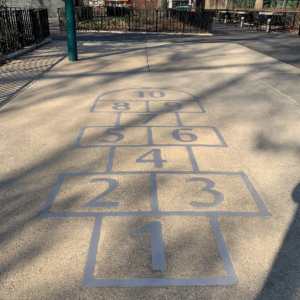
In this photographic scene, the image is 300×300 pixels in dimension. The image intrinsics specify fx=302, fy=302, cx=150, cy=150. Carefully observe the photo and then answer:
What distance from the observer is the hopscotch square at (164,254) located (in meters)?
2.42

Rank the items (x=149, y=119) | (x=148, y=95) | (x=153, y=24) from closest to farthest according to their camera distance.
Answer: (x=149, y=119) → (x=148, y=95) → (x=153, y=24)

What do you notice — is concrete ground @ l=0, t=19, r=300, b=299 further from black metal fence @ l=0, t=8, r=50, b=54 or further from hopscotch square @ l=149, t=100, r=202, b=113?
black metal fence @ l=0, t=8, r=50, b=54

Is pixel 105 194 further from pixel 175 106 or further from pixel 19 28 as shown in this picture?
pixel 19 28

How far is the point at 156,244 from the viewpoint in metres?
2.78

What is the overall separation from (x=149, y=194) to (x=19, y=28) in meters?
11.4

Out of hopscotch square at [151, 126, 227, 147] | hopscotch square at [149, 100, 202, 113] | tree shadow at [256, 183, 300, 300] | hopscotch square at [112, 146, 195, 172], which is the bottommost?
tree shadow at [256, 183, 300, 300]

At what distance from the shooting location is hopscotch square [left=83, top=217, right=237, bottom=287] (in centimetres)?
242

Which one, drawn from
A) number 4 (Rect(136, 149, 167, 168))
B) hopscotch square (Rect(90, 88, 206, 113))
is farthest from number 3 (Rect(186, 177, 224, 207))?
hopscotch square (Rect(90, 88, 206, 113))

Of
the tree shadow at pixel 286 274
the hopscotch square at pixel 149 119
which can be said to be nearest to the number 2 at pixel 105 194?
the tree shadow at pixel 286 274

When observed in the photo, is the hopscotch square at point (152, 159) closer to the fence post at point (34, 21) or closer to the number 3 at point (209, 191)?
the number 3 at point (209, 191)

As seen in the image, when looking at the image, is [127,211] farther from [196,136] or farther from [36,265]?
[196,136]

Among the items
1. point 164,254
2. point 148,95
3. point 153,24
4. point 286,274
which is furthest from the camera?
point 153,24

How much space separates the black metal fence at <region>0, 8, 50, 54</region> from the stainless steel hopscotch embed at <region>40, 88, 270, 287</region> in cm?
822

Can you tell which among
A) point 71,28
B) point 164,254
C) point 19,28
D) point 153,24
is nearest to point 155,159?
point 164,254
